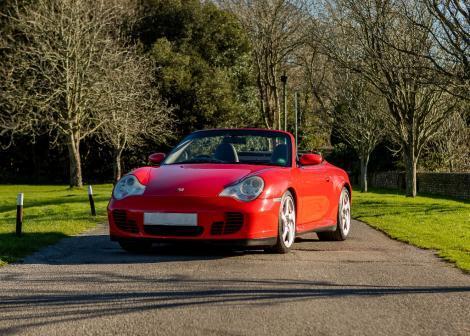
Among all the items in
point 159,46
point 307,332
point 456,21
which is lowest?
point 307,332

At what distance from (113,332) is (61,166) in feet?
154

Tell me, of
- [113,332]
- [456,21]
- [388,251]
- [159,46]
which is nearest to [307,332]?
[113,332]

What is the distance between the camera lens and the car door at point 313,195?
9.76 meters

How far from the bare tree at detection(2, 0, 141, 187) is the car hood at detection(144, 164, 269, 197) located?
27727mm

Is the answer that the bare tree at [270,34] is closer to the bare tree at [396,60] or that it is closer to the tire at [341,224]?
the bare tree at [396,60]

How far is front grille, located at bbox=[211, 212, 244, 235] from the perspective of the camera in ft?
27.9

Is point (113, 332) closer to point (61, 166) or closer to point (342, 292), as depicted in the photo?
point (342, 292)

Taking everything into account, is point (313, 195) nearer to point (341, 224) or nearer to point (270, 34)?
point (341, 224)

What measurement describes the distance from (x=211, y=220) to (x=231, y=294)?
229 cm

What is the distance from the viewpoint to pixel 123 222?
8812mm

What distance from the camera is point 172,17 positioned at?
49.4m

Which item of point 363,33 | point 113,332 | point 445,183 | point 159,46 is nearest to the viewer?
point 113,332

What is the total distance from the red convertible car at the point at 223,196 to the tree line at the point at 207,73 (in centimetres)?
1460

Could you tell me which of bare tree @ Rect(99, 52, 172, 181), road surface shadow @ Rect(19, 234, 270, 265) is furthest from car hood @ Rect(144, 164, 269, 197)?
bare tree @ Rect(99, 52, 172, 181)
